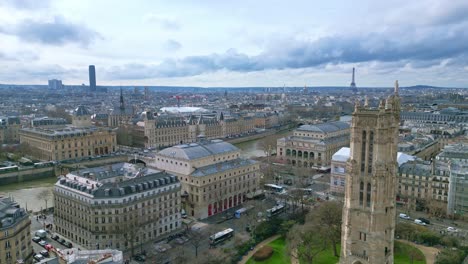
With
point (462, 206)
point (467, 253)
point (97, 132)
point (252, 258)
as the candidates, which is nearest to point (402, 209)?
point (462, 206)

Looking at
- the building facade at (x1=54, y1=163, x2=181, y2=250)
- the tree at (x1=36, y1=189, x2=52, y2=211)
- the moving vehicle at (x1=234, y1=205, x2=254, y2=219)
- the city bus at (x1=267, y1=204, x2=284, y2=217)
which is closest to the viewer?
the building facade at (x1=54, y1=163, x2=181, y2=250)

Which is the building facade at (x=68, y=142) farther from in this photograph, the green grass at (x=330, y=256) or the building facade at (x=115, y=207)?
the green grass at (x=330, y=256)

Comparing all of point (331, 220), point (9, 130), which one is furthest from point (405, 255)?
point (9, 130)

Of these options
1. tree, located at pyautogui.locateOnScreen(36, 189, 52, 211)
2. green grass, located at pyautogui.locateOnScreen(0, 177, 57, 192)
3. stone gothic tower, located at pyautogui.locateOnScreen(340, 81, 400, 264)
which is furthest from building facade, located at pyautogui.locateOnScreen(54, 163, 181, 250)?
green grass, located at pyautogui.locateOnScreen(0, 177, 57, 192)

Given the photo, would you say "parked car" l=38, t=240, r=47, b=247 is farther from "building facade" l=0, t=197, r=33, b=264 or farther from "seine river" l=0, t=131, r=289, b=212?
"seine river" l=0, t=131, r=289, b=212

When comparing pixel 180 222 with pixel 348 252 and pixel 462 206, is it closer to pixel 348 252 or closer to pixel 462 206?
pixel 348 252

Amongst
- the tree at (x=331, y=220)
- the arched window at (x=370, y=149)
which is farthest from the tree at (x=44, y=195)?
the arched window at (x=370, y=149)
